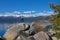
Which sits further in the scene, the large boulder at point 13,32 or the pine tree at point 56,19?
the large boulder at point 13,32

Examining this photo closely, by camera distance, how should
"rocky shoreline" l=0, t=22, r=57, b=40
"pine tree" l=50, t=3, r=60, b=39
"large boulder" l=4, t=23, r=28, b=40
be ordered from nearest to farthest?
"pine tree" l=50, t=3, r=60, b=39 → "rocky shoreline" l=0, t=22, r=57, b=40 → "large boulder" l=4, t=23, r=28, b=40

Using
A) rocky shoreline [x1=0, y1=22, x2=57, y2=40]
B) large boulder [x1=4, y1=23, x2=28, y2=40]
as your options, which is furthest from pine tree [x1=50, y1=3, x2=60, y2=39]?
large boulder [x1=4, y1=23, x2=28, y2=40]

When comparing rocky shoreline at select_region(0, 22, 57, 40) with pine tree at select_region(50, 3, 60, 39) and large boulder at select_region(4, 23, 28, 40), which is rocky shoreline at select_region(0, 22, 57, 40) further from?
pine tree at select_region(50, 3, 60, 39)

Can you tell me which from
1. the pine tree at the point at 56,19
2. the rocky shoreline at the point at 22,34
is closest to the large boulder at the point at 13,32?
the rocky shoreline at the point at 22,34

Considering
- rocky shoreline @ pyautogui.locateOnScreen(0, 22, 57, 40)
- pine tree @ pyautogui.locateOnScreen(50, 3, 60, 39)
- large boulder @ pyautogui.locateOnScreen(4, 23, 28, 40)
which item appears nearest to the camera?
pine tree @ pyautogui.locateOnScreen(50, 3, 60, 39)

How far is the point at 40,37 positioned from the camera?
44281 mm

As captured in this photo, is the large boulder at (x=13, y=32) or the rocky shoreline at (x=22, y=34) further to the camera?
the large boulder at (x=13, y=32)

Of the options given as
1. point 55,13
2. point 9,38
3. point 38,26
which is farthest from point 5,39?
point 38,26

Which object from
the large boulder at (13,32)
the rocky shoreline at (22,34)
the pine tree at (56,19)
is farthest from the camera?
the large boulder at (13,32)

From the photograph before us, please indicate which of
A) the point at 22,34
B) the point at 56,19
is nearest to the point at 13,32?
the point at 22,34

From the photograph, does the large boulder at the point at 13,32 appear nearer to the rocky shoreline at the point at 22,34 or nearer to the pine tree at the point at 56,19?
the rocky shoreline at the point at 22,34

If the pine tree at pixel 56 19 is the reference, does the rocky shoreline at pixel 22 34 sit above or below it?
below

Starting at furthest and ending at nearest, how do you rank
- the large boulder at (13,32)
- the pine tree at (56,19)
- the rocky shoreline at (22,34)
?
the large boulder at (13,32) < the rocky shoreline at (22,34) < the pine tree at (56,19)

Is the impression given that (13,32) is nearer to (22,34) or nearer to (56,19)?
(22,34)
